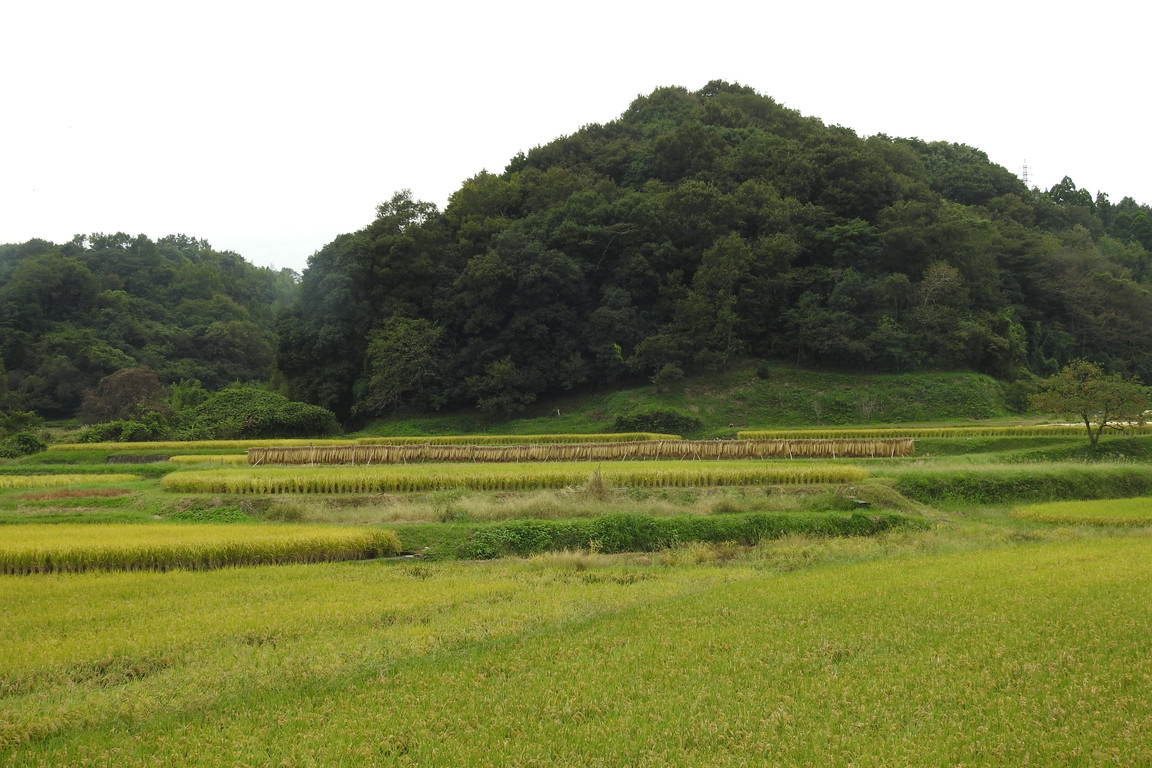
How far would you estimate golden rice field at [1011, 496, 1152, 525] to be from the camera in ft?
64.3

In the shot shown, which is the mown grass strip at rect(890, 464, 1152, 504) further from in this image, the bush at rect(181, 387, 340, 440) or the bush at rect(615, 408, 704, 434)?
the bush at rect(181, 387, 340, 440)

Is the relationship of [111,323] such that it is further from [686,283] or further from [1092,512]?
[1092,512]

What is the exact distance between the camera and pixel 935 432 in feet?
119

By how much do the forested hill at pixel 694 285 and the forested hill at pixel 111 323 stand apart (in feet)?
76.4

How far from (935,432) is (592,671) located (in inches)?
1253

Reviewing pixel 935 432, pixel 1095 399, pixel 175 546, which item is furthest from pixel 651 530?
pixel 935 432

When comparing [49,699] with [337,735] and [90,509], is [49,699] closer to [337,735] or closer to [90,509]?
[337,735]

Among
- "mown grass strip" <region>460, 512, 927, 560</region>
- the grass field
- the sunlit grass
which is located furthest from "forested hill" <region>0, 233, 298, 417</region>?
"mown grass strip" <region>460, 512, 927, 560</region>

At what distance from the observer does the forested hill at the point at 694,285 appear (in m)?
49.2

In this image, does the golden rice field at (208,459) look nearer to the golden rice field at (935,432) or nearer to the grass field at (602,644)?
the grass field at (602,644)

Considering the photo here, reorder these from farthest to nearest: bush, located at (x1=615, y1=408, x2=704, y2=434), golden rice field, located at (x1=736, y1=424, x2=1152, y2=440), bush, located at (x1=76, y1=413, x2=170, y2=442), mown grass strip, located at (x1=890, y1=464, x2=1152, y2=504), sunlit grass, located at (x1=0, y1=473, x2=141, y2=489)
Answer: bush, located at (x1=615, y1=408, x2=704, y2=434)
bush, located at (x1=76, y1=413, x2=170, y2=442)
golden rice field, located at (x1=736, y1=424, x2=1152, y2=440)
sunlit grass, located at (x1=0, y1=473, x2=141, y2=489)
mown grass strip, located at (x1=890, y1=464, x2=1152, y2=504)

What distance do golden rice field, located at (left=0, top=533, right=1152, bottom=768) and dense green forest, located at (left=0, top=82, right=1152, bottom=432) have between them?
3572 cm

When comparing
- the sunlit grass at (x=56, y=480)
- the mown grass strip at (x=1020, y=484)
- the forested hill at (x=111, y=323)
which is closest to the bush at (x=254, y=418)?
the sunlit grass at (x=56, y=480)

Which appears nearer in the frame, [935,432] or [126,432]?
[935,432]
